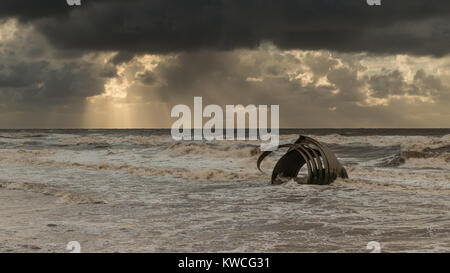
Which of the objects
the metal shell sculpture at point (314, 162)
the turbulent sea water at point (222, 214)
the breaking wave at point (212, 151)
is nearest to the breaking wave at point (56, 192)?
the turbulent sea water at point (222, 214)

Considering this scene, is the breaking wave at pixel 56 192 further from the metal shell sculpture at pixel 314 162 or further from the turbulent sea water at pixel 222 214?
the metal shell sculpture at pixel 314 162

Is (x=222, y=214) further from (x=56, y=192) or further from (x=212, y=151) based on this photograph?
(x=212, y=151)

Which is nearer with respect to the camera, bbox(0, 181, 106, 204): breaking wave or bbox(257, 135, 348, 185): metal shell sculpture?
bbox(0, 181, 106, 204): breaking wave

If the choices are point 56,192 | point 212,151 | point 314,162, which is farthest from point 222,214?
point 212,151

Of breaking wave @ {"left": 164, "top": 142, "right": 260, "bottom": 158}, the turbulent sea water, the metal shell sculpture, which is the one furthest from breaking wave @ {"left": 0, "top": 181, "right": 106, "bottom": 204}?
breaking wave @ {"left": 164, "top": 142, "right": 260, "bottom": 158}

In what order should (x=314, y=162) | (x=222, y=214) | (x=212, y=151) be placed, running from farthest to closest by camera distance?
(x=212, y=151) < (x=314, y=162) < (x=222, y=214)

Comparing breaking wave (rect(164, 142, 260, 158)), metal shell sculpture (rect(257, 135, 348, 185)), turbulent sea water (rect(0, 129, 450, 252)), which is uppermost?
breaking wave (rect(164, 142, 260, 158))

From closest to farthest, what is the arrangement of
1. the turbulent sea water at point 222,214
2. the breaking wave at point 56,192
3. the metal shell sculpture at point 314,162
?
the turbulent sea water at point 222,214 → the breaking wave at point 56,192 → the metal shell sculpture at point 314,162

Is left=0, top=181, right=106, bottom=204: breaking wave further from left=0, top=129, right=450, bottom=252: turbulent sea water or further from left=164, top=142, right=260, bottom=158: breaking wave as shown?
left=164, top=142, right=260, bottom=158: breaking wave

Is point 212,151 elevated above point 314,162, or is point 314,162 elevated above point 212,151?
point 212,151

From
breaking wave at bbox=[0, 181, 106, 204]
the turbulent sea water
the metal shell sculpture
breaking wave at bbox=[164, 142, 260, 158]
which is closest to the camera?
the turbulent sea water

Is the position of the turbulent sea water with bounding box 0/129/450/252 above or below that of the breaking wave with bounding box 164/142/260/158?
below
